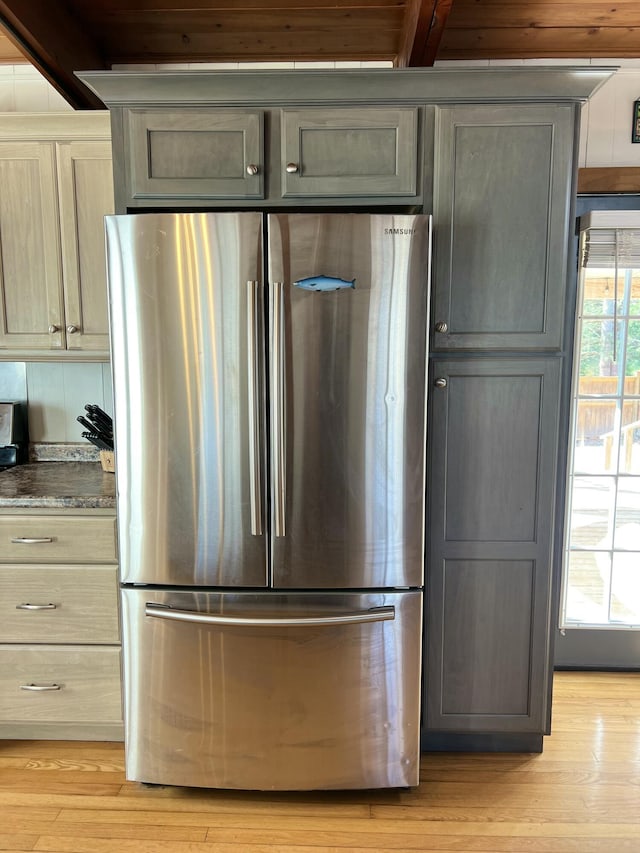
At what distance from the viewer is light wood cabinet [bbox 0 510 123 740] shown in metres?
2.00

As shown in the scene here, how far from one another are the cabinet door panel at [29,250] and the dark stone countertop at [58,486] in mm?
507

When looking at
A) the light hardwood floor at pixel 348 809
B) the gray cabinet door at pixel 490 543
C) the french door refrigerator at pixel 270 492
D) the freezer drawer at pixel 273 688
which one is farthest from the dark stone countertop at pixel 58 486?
the gray cabinet door at pixel 490 543

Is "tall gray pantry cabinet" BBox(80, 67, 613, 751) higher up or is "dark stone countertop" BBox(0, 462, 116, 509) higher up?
"tall gray pantry cabinet" BBox(80, 67, 613, 751)

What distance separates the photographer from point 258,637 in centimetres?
179

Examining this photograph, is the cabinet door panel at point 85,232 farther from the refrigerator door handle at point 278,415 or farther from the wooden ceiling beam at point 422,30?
the wooden ceiling beam at point 422,30

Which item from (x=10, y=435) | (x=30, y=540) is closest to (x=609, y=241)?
(x=30, y=540)

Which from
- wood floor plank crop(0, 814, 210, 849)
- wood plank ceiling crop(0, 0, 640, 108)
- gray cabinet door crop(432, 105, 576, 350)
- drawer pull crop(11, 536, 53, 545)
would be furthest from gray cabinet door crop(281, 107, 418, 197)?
wood floor plank crop(0, 814, 210, 849)

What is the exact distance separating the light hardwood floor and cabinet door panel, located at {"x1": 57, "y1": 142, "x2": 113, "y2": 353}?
1547 mm

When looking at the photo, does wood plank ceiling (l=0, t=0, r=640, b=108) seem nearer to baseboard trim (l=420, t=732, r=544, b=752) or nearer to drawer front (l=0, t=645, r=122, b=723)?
drawer front (l=0, t=645, r=122, b=723)

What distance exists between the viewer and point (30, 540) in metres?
1.99

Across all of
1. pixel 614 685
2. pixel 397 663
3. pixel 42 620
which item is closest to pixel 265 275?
pixel 397 663

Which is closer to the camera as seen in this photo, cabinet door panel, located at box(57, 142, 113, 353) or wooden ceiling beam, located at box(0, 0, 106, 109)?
wooden ceiling beam, located at box(0, 0, 106, 109)

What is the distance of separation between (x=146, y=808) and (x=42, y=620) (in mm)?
706

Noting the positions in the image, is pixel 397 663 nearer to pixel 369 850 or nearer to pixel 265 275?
pixel 369 850
